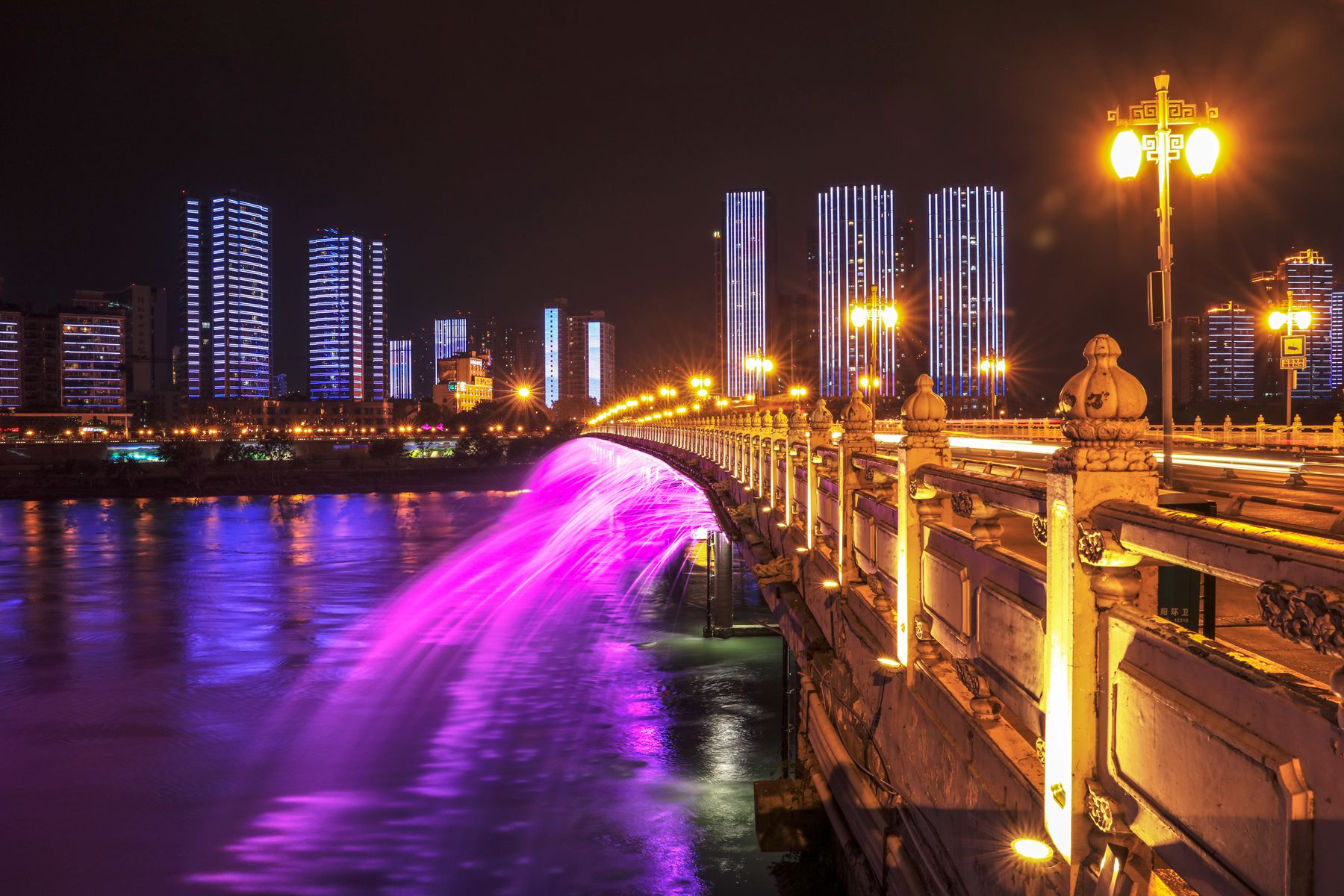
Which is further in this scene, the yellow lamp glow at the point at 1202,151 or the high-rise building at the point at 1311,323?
the high-rise building at the point at 1311,323

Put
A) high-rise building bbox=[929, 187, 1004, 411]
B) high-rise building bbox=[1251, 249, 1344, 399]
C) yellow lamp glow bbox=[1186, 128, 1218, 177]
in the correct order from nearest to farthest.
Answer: yellow lamp glow bbox=[1186, 128, 1218, 177], high-rise building bbox=[1251, 249, 1344, 399], high-rise building bbox=[929, 187, 1004, 411]

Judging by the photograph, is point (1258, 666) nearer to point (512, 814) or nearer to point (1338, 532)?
point (1338, 532)

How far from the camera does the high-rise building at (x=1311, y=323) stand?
34.1 meters

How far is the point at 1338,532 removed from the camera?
9.61ft

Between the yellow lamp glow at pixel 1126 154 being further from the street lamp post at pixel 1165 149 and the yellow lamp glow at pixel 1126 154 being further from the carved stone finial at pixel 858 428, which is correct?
the carved stone finial at pixel 858 428

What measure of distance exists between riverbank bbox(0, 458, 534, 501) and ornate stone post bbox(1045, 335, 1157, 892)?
4443 inches

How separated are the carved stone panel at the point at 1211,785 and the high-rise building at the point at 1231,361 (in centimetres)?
8293

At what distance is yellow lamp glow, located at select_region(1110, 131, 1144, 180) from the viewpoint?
Result: 52.5 feet

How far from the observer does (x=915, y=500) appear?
6.08 m

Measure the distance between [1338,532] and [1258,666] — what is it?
66 cm

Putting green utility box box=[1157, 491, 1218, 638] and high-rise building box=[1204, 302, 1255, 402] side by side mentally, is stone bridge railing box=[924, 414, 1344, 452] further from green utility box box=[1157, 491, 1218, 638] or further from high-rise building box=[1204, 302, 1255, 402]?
high-rise building box=[1204, 302, 1255, 402]

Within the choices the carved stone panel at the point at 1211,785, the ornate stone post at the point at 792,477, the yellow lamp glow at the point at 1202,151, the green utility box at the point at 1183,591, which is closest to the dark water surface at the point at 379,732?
the ornate stone post at the point at 792,477

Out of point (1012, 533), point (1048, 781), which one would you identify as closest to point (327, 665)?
point (1012, 533)

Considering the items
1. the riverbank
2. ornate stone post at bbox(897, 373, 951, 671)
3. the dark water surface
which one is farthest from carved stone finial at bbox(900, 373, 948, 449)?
the riverbank
